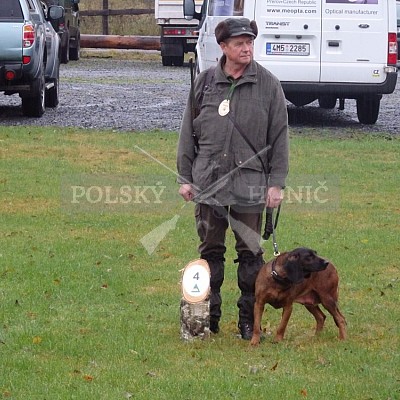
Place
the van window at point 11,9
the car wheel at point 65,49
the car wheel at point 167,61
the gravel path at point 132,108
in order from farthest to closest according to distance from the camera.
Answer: the car wheel at point 167,61 → the car wheel at point 65,49 → the gravel path at point 132,108 → the van window at point 11,9

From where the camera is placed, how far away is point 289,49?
16.8 meters

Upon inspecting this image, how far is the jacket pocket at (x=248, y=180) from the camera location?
6.79 metres

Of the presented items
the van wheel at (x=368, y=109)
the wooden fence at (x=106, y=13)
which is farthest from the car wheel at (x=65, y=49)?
the van wheel at (x=368, y=109)

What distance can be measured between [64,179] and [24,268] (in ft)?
13.7

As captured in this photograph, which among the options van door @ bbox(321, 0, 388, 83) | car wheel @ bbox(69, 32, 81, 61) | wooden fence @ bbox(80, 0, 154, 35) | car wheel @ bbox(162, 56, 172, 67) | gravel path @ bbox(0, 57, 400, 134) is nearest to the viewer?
van door @ bbox(321, 0, 388, 83)

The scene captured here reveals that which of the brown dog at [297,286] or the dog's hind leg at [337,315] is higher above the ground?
the brown dog at [297,286]

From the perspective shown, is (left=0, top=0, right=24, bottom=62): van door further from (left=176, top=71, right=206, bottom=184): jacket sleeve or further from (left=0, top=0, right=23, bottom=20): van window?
(left=176, top=71, right=206, bottom=184): jacket sleeve

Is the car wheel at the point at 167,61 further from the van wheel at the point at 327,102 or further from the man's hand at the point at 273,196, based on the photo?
the man's hand at the point at 273,196

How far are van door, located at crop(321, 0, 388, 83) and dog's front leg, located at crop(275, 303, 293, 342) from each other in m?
10.4

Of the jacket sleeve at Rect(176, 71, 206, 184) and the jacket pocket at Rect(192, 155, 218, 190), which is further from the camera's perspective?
the jacket sleeve at Rect(176, 71, 206, 184)

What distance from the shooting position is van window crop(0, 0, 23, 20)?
17.0m

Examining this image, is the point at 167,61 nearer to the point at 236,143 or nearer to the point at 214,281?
the point at 214,281

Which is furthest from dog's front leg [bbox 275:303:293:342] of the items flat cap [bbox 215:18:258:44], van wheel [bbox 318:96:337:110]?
van wheel [bbox 318:96:337:110]

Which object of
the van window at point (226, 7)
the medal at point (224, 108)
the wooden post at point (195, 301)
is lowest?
the wooden post at point (195, 301)
